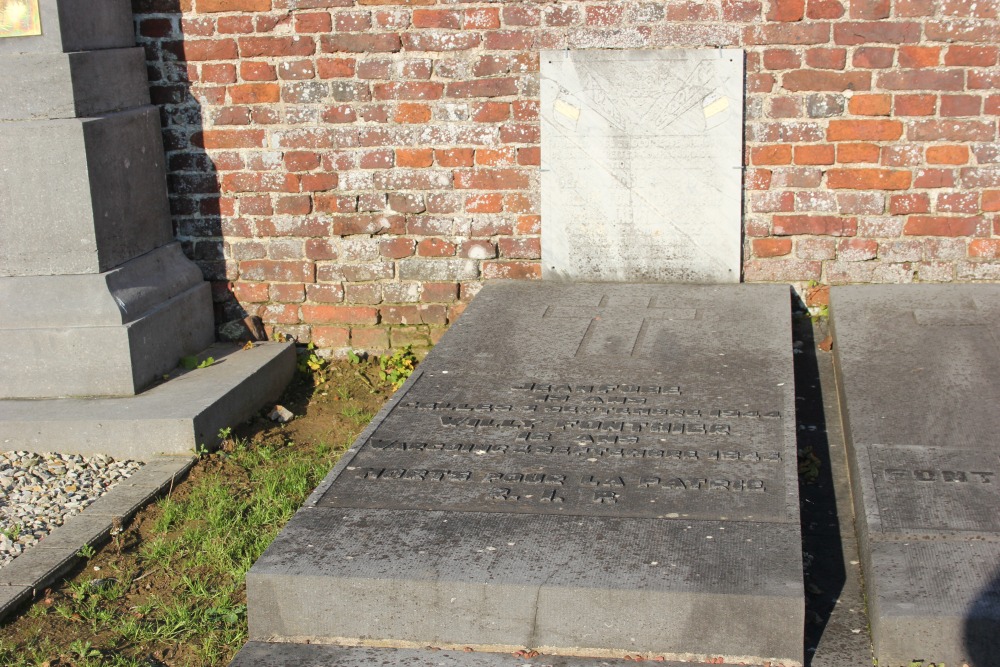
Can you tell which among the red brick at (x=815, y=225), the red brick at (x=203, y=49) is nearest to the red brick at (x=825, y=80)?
the red brick at (x=815, y=225)

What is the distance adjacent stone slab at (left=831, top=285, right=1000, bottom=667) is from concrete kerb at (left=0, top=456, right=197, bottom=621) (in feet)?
7.92

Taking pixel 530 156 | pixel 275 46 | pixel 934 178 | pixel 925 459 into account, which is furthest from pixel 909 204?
pixel 275 46

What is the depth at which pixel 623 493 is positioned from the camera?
10.3ft

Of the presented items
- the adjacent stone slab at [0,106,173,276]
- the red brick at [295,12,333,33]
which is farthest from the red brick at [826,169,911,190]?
the adjacent stone slab at [0,106,173,276]

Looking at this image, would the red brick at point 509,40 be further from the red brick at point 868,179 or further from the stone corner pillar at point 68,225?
the stone corner pillar at point 68,225

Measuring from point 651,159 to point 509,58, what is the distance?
795mm

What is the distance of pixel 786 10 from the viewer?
4.82m

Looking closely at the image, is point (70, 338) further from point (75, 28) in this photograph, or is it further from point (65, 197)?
point (75, 28)

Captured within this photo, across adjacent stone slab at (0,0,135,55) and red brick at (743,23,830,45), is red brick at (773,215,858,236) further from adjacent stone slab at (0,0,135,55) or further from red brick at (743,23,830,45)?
adjacent stone slab at (0,0,135,55)

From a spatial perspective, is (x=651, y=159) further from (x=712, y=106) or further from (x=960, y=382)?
(x=960, y=382)

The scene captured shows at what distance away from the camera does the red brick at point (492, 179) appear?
518 cm

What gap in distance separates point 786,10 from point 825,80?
0.35 meters

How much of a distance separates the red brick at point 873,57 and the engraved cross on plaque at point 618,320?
4.35 ft

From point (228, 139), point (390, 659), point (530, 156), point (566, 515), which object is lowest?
point (390, 659)
